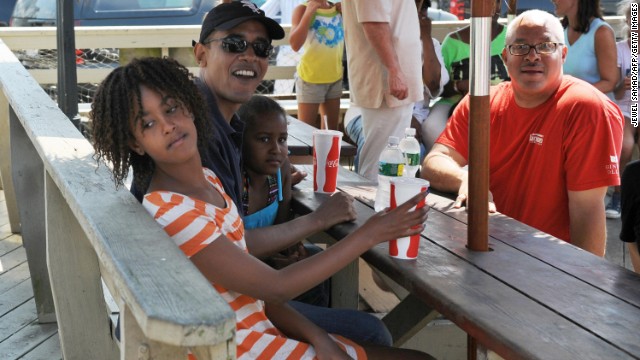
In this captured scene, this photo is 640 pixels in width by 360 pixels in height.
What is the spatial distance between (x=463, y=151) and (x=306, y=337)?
1.70 meters

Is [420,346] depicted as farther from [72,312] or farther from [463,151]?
[72,312]

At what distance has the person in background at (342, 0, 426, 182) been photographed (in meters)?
4.53

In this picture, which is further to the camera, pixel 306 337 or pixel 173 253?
pixel 306 337

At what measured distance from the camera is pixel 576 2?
577cm

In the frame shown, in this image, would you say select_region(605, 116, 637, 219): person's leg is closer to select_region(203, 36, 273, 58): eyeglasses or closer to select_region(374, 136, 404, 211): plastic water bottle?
select_region(374, 136, 404, 211): plastic water bottle

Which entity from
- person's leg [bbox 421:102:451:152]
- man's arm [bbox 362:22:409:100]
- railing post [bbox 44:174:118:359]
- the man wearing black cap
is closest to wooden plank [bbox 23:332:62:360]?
railing post [bbox 44:174:118:359]

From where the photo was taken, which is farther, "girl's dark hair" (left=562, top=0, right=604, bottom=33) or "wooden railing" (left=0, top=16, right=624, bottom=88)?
"wooden railing" (left=0, top=16, right=624, bottom=88)

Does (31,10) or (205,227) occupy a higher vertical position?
(31,10)

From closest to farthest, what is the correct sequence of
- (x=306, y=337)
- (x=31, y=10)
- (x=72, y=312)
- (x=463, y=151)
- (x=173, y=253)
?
(x=173, y=253) < (x=306, y=337) < (x=72, y=312) < (x=463, y=151) < (x=31, y=10)

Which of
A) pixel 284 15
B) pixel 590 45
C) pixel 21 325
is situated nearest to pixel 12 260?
pixel 21 325

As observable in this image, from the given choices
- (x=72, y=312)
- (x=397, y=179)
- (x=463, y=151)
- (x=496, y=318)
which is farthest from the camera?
(x=463, y=151)

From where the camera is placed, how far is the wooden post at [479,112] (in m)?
2.13

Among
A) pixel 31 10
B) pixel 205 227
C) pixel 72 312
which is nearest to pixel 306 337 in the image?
pixel 205 227

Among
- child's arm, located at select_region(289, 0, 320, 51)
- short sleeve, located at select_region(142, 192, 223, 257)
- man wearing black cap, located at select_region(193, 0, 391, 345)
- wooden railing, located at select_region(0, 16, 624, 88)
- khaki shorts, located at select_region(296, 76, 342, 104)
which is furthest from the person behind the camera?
wooden railing, located at select_region(0, 16, 624, 88)
